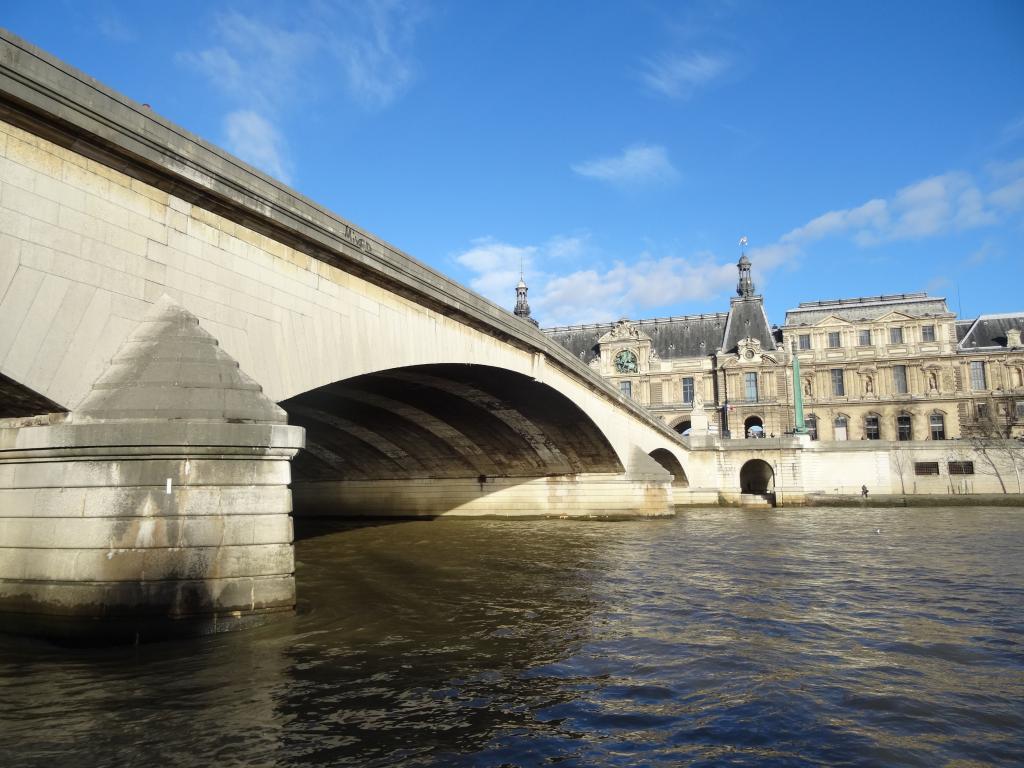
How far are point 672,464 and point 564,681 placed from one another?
39.8m

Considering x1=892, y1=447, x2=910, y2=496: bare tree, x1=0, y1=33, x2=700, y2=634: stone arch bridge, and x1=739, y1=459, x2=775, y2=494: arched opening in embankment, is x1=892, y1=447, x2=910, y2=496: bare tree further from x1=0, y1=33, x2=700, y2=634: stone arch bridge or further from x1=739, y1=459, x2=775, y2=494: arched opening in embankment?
x1=0, y1=33, x2=700, y2=634: stone arch bridge

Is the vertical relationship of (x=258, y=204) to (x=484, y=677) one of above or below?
above

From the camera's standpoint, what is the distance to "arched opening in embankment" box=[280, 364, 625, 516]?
82.4 ft

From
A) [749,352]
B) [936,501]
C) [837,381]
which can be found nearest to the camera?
[936,501]

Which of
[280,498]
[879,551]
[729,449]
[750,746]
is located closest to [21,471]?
[280,498]

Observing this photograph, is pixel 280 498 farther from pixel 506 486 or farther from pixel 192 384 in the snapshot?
pixel 506 486

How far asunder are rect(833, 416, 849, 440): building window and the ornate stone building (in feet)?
0.29

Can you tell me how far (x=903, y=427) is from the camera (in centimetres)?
6219

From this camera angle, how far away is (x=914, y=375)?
6147 centimetres

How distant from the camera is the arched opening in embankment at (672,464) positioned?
4278 centimetres

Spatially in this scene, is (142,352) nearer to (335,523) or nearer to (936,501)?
(335,523)

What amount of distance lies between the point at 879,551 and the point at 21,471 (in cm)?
1932

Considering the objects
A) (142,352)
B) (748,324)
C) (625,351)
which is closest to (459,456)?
(142,352)

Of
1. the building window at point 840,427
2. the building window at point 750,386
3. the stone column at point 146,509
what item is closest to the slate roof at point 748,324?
the building window at point 750,386
